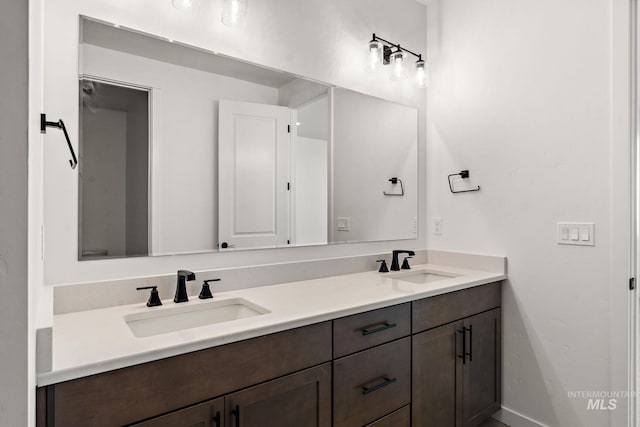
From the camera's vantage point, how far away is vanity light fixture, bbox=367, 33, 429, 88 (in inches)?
84.5

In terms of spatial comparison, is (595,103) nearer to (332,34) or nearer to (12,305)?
(332,34)

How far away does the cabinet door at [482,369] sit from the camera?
183 centimetres

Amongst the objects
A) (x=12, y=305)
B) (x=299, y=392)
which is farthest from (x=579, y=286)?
(x=12, y=305)

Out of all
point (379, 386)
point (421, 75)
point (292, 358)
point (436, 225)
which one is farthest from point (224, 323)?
point (421, 75)

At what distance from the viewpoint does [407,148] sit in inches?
94.3

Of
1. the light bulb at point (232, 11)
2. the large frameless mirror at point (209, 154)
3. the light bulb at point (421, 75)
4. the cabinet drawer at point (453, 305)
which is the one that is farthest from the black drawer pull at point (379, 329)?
the light bulb at point (421, 75)

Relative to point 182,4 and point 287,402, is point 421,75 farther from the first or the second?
point 287,402

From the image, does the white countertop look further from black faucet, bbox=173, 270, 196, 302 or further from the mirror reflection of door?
the mirror reflection of door

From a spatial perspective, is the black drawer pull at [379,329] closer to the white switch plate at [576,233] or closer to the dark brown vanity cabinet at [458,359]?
the dark brown vanity cabinet at [458,359]

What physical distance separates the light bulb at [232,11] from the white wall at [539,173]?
4.59 ft

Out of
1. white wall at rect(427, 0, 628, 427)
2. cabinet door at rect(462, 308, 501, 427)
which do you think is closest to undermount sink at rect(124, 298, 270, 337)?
cabinet door at rect(462, 308, 501, 427)

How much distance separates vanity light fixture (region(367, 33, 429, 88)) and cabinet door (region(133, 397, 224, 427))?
1895mm

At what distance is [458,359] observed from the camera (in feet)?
5.79

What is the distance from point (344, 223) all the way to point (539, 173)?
107 cm
